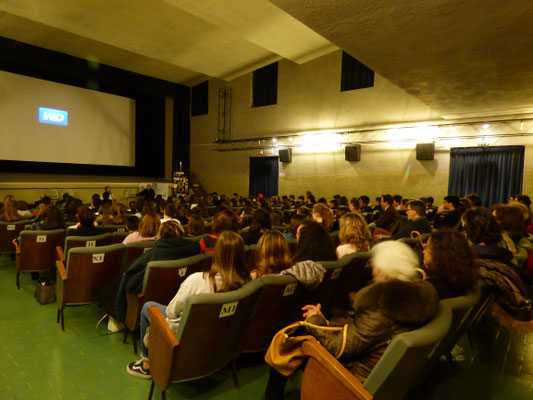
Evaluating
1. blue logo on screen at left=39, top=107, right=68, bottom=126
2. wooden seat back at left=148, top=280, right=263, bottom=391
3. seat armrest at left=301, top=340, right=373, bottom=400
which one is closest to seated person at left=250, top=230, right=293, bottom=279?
wooden seat back at left=148, top=280, right=263, bottom=391

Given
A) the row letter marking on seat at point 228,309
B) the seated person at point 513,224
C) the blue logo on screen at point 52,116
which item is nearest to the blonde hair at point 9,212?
the row letter marking on seat at point 228,309

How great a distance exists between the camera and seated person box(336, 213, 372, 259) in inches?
127

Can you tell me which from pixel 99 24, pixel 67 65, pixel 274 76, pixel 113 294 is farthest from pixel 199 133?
pixel 113 294

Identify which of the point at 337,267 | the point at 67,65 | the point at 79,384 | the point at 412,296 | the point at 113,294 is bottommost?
the point at 79,384

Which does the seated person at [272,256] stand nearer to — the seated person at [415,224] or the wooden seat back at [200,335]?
the wooden seat back at [200,335]

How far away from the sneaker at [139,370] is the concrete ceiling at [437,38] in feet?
11.5

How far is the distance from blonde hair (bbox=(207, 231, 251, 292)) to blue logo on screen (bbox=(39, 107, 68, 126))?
12883 mm

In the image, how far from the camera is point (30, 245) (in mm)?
4094

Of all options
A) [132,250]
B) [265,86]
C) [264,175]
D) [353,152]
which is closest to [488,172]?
[353,152]

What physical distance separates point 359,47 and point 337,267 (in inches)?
132

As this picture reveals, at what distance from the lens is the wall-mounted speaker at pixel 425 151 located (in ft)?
33.3

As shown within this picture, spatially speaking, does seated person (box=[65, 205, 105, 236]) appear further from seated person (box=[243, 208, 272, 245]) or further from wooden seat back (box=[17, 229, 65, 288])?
seated person (box=[243, 208, 272, 245])

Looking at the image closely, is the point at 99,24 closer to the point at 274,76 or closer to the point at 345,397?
the point at 274,76

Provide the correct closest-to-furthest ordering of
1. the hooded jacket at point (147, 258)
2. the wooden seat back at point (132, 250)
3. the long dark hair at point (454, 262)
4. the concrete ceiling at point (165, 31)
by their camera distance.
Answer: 1. the long dark hair at point (454, 262)
2. the hooded jacket at point (147, 258)
3. the wooden seat back at point (132, 250)
4. the concrete ceiling at point (165, 31)
